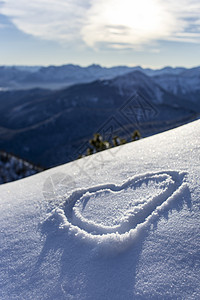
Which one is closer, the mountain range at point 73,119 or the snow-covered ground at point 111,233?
the snow-covered ground at point 111,233

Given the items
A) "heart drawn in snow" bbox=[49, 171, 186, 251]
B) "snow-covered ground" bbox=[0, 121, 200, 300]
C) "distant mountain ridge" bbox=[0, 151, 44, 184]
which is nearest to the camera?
"snow-covered ground" bbox=[0, 121, 200, 300]

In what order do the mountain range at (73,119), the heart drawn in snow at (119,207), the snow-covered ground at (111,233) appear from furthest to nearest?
the mountain range at (73,119)
the heart drawn in snow at (119,207)
the snow-covered ground at (111,233)

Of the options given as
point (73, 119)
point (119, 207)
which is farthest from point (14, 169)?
point (73, 119)

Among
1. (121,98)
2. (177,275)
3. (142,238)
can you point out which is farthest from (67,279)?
(121,98)

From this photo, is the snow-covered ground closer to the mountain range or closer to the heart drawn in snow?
the heart drawn in snow

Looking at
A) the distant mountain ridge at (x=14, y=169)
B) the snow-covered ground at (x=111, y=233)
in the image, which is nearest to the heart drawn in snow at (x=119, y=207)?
the snow-covered ground at (x=111, y=233)

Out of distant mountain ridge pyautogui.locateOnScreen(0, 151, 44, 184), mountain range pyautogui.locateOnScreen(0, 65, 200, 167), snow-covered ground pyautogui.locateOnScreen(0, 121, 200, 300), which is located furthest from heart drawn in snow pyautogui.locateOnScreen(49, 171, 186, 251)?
mountain range pyautogui.locateOnScreen(0, 65, 200, 167)

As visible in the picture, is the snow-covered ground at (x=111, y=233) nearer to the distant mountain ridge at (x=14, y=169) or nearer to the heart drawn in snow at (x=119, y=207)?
the heart drawn in snow at (x=119, y=207)

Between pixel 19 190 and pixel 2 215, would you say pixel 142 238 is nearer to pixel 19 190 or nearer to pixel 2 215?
pixel 2 215
